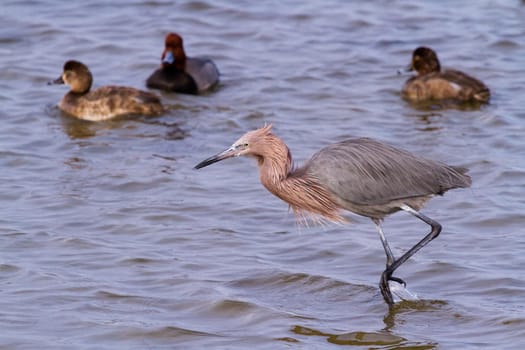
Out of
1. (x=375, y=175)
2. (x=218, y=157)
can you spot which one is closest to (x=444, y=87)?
(x=375, y=175)

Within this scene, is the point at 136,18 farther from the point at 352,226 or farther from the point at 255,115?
the point at 352,226

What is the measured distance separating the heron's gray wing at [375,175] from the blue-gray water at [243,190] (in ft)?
2.38

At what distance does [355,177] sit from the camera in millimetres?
7461

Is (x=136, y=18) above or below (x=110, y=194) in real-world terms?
above

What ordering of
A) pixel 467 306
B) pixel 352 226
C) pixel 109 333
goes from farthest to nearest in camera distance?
pixel 352 226 < pixel 467 306 < pixel 109 333

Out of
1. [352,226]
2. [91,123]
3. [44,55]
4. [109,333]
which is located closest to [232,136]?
[91,123]

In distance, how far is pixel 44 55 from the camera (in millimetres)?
14594

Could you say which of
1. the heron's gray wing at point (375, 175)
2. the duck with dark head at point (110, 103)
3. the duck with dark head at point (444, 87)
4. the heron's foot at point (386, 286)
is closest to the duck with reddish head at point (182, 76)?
the duck with dark head at point (110, 103)

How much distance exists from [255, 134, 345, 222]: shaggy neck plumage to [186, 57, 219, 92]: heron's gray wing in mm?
6047

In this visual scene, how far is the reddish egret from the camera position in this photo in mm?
7480

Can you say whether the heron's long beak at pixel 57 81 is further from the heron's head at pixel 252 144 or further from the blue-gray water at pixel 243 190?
the heron's head at pixel 252 144

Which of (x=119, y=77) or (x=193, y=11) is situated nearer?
(x=119, y=77)

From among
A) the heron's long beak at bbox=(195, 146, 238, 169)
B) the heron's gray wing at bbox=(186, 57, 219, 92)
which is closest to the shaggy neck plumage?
the heron's long beak at bbox=(195, 146, 238, 169)

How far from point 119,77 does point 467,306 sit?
25.5 feet
